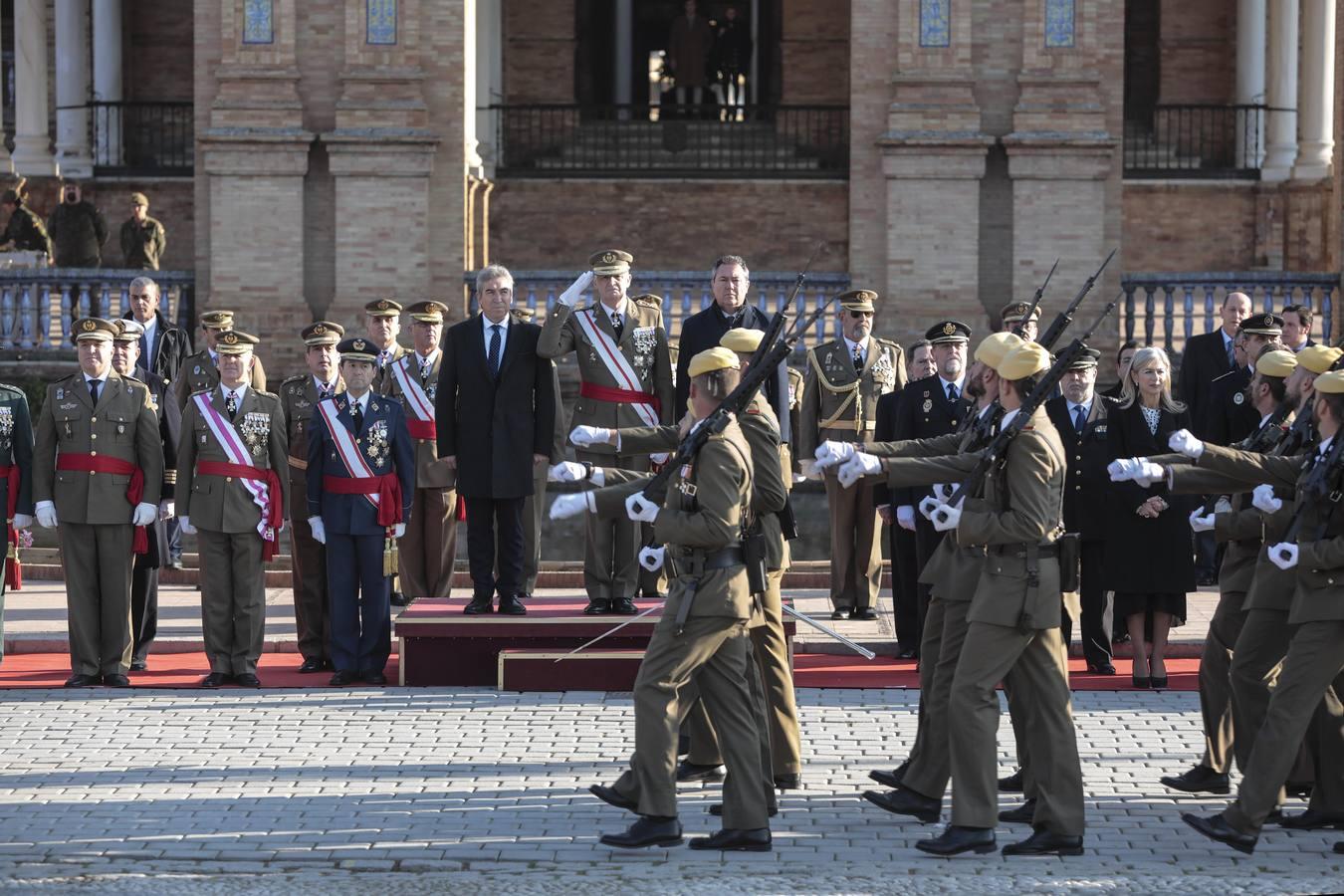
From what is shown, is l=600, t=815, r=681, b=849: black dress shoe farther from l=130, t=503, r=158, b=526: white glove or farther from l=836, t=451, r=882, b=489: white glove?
l=130, t=503, r=158, b=526: white glove

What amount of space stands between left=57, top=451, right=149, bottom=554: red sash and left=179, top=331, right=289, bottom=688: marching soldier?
24 centimetres

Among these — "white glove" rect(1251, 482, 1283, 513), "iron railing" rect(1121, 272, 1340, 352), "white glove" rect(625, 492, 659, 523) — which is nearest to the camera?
"white glove" rect(625, 492, 659, 523)

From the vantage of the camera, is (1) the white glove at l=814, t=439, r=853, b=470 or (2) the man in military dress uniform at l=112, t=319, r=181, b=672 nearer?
(1) the white glove at l=814, t=439, r=853, b=470

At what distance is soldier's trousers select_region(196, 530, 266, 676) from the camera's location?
12.2 meters

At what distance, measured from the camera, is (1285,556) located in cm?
857

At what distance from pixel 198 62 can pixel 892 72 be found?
6.73 metres

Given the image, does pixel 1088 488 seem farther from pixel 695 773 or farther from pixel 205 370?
pixel 205 370

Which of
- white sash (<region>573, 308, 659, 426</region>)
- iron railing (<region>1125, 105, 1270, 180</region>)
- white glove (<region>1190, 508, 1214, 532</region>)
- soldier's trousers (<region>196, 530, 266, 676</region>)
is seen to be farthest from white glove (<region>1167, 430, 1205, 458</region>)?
iron railing (<region>1125, 105, 1270, 180</region>)

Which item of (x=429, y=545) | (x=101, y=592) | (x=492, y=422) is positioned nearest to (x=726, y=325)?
(x=492, y=422)

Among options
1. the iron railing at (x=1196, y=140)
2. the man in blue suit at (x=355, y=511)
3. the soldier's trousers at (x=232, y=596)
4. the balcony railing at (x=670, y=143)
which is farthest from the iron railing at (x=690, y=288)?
the soldier's trousers at (x=232, y=596)

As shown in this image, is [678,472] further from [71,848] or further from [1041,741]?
[71,848]

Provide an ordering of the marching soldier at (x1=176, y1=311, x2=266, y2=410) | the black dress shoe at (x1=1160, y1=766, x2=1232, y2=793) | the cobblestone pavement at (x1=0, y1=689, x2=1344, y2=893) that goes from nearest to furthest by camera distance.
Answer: the cobblestone pavement at (x1=0, y1=689, x2=1344, y2=893), the black dress shoe at (x1=1160, y1=766, x2=1232, y2=793), the marching soldier at (x1=176, y1=311, x2=266, y2=410)

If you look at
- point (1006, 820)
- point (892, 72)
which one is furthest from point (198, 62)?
point (1006, 820)

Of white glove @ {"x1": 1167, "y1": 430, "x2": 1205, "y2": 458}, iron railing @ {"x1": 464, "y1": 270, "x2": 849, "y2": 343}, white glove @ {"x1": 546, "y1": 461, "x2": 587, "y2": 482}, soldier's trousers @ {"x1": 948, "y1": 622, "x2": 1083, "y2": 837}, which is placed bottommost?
soldier's trousers @ {"x1": 948, "y1": 622, "x2": 1083, "y2": 837}
